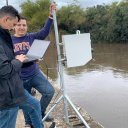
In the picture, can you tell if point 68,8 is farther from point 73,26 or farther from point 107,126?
point 107,126

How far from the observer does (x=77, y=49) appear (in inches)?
→ 227

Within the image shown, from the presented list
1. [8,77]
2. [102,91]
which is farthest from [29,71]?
[102,91]

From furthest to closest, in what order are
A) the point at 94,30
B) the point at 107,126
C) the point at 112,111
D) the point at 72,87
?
the point at 94,30 → the point at 72,87 → the point at 112,111 → the point at 107,126

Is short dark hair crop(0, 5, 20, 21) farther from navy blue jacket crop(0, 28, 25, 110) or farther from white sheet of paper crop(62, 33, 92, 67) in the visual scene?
white sheet of paper crop(62, 33, 92, 67)

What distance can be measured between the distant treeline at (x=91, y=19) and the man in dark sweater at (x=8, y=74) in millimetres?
31440

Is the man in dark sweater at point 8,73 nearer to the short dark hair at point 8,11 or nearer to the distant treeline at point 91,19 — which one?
the short dark hair at point 8,11

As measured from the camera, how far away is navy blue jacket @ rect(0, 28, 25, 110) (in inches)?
154

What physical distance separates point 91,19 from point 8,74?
39.2 metres

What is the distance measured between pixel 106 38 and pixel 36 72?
3284cm

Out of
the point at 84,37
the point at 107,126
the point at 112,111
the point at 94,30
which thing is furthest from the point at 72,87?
the point at 94,30

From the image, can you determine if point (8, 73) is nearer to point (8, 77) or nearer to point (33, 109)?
point (8, 77)

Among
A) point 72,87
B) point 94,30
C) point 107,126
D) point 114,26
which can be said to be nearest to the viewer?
point 107,126

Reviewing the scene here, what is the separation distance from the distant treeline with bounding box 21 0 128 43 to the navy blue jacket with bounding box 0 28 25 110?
31453mm

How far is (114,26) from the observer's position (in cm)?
3697
